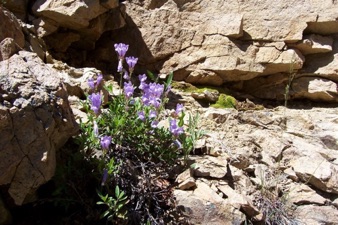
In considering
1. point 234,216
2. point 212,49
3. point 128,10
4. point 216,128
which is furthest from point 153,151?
point 128,10

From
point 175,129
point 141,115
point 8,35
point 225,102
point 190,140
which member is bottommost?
point 225,102

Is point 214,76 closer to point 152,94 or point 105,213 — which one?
point 152,94

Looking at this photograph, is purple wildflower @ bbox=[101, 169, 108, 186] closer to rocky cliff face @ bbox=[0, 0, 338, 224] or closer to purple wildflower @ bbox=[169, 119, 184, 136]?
rocky cliff face @ bbox=[0, 0, 338, 224]

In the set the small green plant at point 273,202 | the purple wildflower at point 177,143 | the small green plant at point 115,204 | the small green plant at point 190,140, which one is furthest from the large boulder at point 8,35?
the small green plant at point 273,202

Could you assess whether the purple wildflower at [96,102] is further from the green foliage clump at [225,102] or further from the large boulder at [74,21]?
the green foliage clump at [225,102]

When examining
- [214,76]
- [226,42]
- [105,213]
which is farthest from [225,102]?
[105,213]

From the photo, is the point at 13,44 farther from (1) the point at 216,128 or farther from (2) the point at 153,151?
(1) the point at 216,128

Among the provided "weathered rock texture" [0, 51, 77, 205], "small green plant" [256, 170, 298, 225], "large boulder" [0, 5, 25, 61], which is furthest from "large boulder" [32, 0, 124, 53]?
"small green plant" [256, 170, 298, 225]
